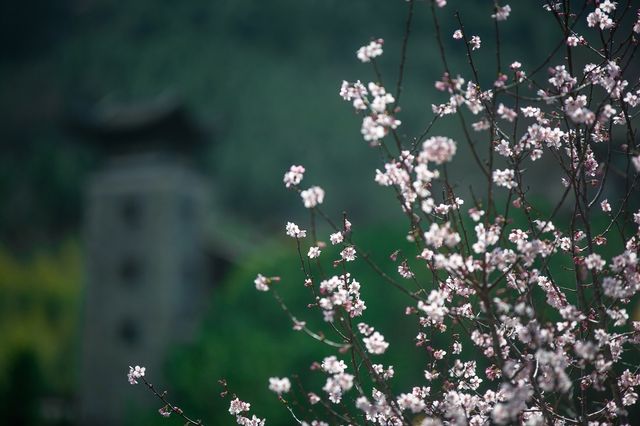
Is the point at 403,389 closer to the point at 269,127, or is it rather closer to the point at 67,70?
the point at 269,127

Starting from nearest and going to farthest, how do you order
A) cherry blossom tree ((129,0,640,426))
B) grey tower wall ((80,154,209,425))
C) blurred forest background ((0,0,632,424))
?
cherry blossom tree ((129,0,640,426)), blurred forest background ((0,0,632,424)), grey tower wall ((80,154,209,425))

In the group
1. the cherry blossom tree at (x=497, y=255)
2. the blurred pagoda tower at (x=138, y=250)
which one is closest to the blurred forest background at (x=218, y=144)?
the blurred pagoda tower at (x=138, y=250)

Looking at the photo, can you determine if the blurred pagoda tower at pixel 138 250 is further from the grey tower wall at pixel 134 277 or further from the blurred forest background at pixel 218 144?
the blurred forest background at pixel 218 144

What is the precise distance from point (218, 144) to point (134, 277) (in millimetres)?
10304

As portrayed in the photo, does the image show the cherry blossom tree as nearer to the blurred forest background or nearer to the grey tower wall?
the blurred forest background

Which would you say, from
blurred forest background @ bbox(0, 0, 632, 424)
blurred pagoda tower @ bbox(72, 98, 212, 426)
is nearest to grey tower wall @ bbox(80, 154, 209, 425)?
blurred pagoda tower @ bbox(72, 98, 212, 426)

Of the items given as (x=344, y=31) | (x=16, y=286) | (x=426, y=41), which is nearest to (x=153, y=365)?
(x=16, y=286)

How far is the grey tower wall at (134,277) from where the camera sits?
23.2 m

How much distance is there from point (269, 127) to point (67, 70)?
2812 centimetres

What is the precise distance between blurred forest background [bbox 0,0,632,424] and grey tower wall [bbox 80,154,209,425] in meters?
0.78

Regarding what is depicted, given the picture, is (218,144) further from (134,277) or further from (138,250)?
(134,277)

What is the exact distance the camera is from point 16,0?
3059 inches

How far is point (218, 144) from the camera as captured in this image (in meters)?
32.2

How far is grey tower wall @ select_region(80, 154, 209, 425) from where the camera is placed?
915 inches
